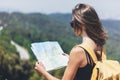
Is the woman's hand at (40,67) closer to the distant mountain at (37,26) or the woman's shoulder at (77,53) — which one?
the woman's shoulder at (77,53)

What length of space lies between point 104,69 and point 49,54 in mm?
727

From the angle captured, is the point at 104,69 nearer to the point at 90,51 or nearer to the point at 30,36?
the point at 90,51

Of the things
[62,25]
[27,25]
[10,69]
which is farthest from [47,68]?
[27,25]

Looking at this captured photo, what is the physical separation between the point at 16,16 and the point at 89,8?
86628mm

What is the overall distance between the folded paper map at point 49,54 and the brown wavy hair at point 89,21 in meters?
0.46

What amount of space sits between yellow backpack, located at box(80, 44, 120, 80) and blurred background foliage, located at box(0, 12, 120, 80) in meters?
28.8

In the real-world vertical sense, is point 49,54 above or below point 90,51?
below

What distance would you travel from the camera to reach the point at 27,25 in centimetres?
8875

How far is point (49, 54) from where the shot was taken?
5.01 metres

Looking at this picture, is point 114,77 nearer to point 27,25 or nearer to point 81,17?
point 81,17

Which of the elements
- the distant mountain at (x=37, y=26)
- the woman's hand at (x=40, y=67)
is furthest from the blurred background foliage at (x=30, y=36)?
the woman's hand at (x=40, y=67)

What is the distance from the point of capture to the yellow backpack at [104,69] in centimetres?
442

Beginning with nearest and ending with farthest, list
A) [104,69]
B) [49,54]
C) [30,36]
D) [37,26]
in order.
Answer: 1. [104,69]
2. [49,54]
3. [30,36]
4. [37,26]

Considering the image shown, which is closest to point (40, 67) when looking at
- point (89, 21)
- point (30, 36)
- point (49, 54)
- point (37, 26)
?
point (49, 54)
